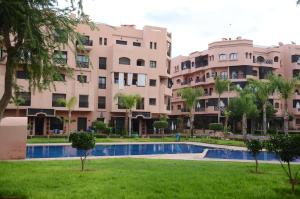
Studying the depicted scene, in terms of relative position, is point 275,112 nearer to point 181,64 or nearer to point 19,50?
point 181,64

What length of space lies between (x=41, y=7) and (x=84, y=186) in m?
4.94

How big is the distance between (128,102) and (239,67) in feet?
72.9

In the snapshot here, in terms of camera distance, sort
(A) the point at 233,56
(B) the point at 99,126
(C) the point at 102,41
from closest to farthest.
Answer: (B) the point at 99,126, (C) the point at 102,41, (A) the point at 233,56

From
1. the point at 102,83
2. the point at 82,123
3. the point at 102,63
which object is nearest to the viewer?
the point at 82,123

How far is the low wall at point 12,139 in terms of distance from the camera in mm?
17406

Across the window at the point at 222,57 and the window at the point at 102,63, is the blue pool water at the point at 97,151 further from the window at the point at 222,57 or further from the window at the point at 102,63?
the window at the point at 222,57

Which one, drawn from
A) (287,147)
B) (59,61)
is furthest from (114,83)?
(287,147)

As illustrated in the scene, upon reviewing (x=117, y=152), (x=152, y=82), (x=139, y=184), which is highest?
(x=152, y=82)

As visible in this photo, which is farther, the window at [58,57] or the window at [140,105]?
the window at [140,105]

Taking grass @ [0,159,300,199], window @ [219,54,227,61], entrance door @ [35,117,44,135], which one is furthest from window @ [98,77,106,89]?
grass @ [0,159,300,199]

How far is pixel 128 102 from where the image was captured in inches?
1567

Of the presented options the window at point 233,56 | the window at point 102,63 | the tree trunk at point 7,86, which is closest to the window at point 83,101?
the window at point 102,63

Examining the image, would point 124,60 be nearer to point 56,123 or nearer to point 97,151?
point 56,123

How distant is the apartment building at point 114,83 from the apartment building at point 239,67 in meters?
9.88
